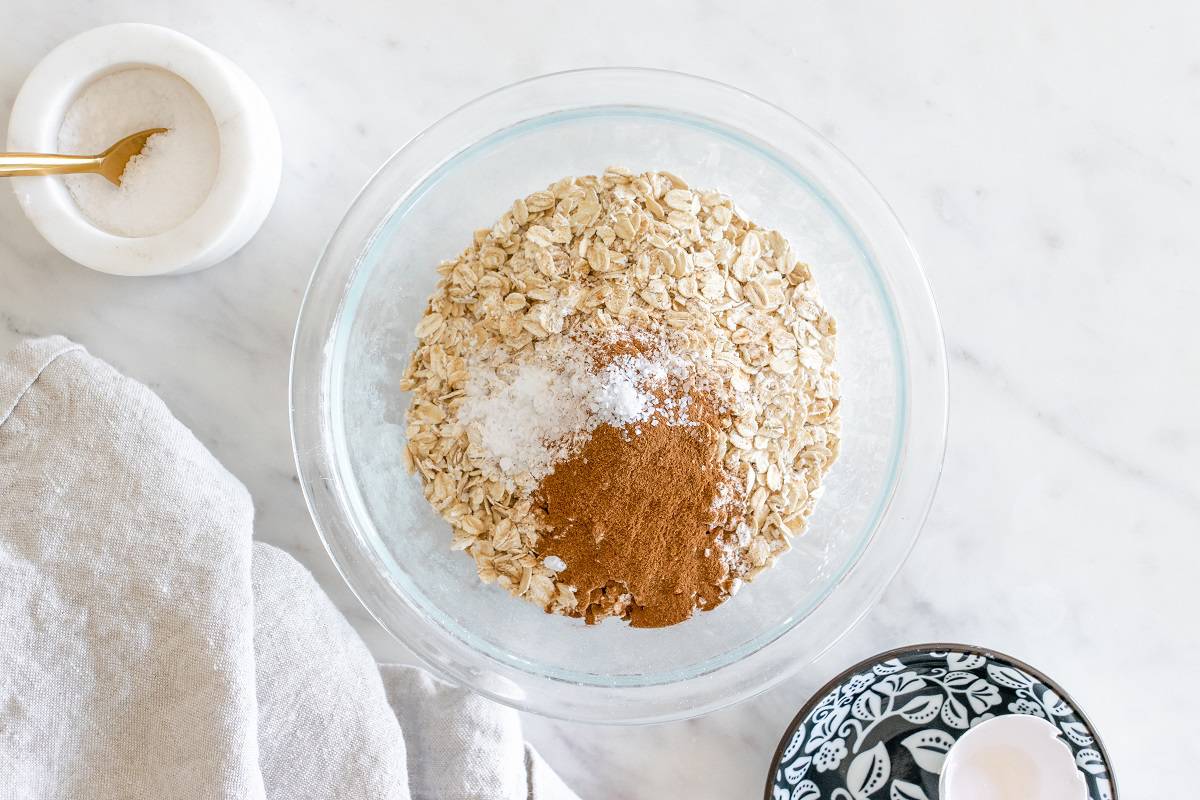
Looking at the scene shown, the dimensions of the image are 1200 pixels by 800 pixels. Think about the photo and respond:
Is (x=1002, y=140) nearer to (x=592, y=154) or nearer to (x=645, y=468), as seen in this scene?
(x=592, y=154)

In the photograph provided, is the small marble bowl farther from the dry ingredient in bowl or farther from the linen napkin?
the dry ingredient in bowl

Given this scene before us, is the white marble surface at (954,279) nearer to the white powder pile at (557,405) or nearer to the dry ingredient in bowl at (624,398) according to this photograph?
the dry ingredient in bowl at (624,398)

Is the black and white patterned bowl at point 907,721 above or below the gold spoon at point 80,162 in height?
below

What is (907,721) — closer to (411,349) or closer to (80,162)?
(411,349)

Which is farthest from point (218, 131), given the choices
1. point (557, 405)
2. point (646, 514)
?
point (646, 514)

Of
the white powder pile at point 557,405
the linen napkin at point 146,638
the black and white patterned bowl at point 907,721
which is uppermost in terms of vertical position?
the white powder pile at point 557,405

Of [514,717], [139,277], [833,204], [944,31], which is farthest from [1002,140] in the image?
[139,277]

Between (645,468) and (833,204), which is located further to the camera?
(833,204)

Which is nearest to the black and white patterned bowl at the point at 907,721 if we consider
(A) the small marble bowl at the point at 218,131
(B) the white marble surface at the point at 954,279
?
(B) the white marble surface at the point at 954,279

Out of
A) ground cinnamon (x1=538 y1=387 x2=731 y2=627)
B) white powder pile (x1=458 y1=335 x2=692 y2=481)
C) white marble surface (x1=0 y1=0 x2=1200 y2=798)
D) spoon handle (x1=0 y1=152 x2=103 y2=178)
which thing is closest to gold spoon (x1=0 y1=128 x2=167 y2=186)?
spoon handle (x1=0 y1=152 x2=103 y2=178)
